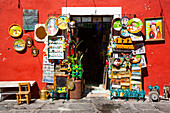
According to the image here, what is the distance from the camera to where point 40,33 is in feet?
20.2

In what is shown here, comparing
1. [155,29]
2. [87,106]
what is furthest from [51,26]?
[155,29]

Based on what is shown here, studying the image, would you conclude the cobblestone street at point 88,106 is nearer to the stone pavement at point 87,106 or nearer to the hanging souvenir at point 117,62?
the stone pavement at point 87,106

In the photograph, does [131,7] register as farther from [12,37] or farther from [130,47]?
[12,37]

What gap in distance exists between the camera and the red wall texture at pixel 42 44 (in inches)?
240

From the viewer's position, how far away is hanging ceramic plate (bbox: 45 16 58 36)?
601 cm

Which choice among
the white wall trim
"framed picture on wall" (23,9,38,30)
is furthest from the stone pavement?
the white wall trim

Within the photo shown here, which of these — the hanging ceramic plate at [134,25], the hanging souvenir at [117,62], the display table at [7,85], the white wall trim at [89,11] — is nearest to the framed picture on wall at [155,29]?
the hanging ceramic plate at [134,25]

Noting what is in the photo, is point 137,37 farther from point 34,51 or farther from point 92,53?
point 34,51

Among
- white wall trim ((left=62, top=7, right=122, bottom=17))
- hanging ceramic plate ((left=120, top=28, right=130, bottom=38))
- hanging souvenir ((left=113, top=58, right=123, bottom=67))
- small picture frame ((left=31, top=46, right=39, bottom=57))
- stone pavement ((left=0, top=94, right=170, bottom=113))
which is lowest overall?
stone pavement ((left=0, top=94, right=170, bottom=113))

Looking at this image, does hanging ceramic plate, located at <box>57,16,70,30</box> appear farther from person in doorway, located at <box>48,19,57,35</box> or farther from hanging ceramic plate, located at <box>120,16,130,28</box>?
hanging ceramic plate, located at <box>120,16,130,28</box>

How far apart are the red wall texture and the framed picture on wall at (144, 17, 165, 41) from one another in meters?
0.19

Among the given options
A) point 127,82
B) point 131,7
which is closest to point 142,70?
point 127,82

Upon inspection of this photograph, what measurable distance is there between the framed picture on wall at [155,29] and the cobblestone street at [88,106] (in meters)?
2.36

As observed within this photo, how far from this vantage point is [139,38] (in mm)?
5930
